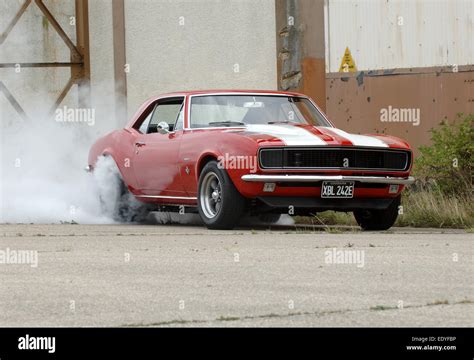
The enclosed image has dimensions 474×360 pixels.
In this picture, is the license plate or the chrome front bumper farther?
the license plate

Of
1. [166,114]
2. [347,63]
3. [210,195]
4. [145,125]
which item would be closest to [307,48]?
[347,63]

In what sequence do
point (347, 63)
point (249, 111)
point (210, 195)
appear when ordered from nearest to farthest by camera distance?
1. point (210, 195)
2. point (249, 111)
3. point (347, 63)

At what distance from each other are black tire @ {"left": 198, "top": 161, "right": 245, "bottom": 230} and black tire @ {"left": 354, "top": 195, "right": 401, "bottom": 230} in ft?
5.09

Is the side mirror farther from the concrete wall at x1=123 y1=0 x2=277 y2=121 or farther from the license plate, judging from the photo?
the concrete wall at x1=123 y1=0 x2=277 y2=121

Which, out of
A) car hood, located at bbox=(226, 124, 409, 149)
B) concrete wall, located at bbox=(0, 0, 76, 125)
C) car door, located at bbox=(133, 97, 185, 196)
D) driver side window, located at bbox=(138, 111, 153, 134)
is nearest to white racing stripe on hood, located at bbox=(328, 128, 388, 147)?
car hood, located at bbox=(226, 124, 409, 149)

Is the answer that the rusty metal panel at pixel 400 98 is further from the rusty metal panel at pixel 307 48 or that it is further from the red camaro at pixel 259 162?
the red camaro at pixel 259 162

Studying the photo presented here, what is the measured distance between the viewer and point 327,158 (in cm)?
1179

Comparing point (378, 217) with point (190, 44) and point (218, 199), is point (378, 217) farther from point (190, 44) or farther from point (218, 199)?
point (190, 44)

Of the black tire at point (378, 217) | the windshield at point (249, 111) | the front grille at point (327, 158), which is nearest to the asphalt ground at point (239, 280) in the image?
the front grille at point (327, 158)

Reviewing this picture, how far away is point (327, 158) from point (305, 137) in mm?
297

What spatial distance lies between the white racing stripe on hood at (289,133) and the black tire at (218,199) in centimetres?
61

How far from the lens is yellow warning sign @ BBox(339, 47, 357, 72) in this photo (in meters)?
18.9
